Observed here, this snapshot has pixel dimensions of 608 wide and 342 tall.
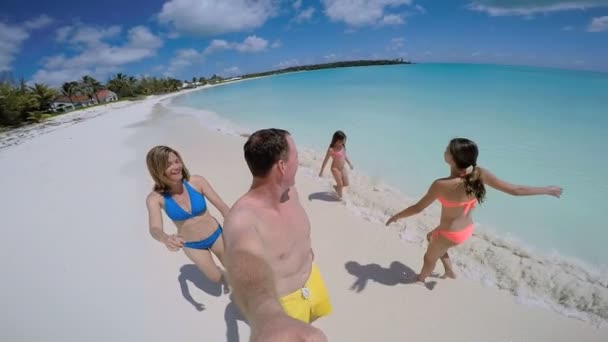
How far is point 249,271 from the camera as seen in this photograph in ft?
4.01

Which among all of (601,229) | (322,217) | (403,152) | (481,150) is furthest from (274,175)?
(481,150)

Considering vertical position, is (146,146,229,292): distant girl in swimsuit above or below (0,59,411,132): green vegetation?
below

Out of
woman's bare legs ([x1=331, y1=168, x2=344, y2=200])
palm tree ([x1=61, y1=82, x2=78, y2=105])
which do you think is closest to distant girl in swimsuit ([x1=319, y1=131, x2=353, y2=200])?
woman's bare legs ([x1=331, y1=168, x2=344, y2=200])

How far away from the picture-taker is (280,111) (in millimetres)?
19531

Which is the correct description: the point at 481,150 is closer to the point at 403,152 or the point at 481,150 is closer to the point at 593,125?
the point at 403,152

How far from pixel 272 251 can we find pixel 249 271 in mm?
404

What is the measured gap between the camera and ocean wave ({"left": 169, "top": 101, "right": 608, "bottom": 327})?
9.42 feet

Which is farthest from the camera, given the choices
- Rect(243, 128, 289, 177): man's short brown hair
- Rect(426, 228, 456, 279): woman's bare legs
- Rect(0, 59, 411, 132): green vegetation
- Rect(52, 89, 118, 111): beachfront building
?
Rect(52, 89, 118, 111): beachfront building

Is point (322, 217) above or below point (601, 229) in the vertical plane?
above

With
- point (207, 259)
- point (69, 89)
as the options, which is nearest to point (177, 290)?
point (207, 259)

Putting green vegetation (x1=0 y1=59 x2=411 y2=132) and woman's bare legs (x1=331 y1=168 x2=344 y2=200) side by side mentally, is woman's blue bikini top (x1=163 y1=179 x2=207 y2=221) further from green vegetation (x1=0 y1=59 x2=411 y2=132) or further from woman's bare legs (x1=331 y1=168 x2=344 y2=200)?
green vegetation (x1=0 y1=59 x2=411 y2=132)

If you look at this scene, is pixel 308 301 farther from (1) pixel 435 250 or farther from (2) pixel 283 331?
(1) pixel 435 250

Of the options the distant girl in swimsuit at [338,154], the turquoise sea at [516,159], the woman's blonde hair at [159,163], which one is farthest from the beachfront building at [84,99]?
the woman's blonde hair at [159,163]

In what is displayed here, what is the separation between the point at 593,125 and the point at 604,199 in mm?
10476
